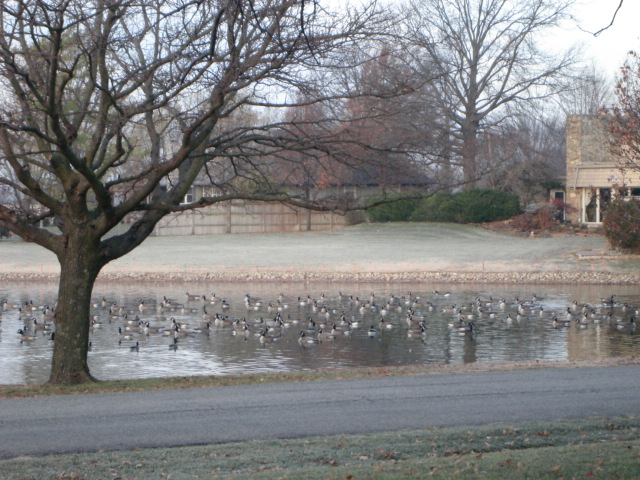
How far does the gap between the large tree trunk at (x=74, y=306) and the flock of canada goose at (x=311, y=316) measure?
7.48 metres

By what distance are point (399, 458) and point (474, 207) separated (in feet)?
155

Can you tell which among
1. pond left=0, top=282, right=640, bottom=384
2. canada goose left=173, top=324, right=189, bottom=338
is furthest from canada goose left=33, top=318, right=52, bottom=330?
canada goose left=173, top=324, right=189, bottom=338

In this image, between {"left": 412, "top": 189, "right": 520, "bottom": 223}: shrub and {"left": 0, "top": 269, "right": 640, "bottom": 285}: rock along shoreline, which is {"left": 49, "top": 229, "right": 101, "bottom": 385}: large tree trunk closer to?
{"left": 0, "top": 269, "right": 640, "bottom": 285}: rock along shoreline

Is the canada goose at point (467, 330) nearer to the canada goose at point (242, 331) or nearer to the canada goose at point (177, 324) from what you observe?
the canada goose at point (242, 331)

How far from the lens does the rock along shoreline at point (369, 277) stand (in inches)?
1416

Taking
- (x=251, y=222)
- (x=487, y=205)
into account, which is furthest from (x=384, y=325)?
(x=251, y=222)

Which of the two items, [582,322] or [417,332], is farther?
[582,322]

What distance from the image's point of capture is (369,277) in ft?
123

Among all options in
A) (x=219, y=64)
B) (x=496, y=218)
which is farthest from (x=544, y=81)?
(x=219, y=64)

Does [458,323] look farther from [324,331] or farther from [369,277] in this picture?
[369,277]

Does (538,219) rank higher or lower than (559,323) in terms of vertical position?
higher

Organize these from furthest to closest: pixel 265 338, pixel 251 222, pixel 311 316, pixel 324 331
Result: pixel 251 222 < pixel 311 316 < pixel 324 331 < pixel 265 338

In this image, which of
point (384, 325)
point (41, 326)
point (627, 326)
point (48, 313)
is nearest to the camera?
point (627, 326)

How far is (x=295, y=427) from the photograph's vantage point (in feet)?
32.8
